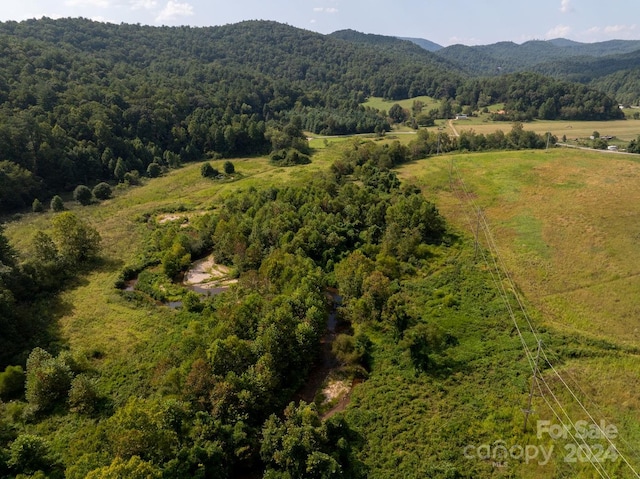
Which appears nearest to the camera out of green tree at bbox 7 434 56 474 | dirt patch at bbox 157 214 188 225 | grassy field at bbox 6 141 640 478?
green tree at bbox 7 434 56 474

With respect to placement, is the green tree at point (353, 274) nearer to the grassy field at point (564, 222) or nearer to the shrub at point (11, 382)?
the grassy field at point (564, 222)

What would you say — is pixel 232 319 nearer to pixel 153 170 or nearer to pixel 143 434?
pixel 143 434

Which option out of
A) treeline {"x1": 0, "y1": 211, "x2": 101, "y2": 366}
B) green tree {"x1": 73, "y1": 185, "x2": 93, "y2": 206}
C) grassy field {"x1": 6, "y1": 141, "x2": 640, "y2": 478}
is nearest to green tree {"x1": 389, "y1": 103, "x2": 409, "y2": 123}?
grassy field {"x1": 6, "y1": 141, "x2": 640, "y2": 478}

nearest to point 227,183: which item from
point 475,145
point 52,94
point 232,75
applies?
point 52,94

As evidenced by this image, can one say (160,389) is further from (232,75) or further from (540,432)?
(232,75)

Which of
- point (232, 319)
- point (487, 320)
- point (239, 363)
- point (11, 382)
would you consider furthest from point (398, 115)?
point (11, 382)

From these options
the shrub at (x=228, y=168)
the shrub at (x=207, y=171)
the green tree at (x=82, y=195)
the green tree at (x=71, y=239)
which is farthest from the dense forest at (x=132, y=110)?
the green tree at (x=71, y=239)

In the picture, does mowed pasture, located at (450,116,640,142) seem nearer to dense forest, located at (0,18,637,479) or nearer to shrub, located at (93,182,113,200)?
dense forest, located at (0,18,637,479)
